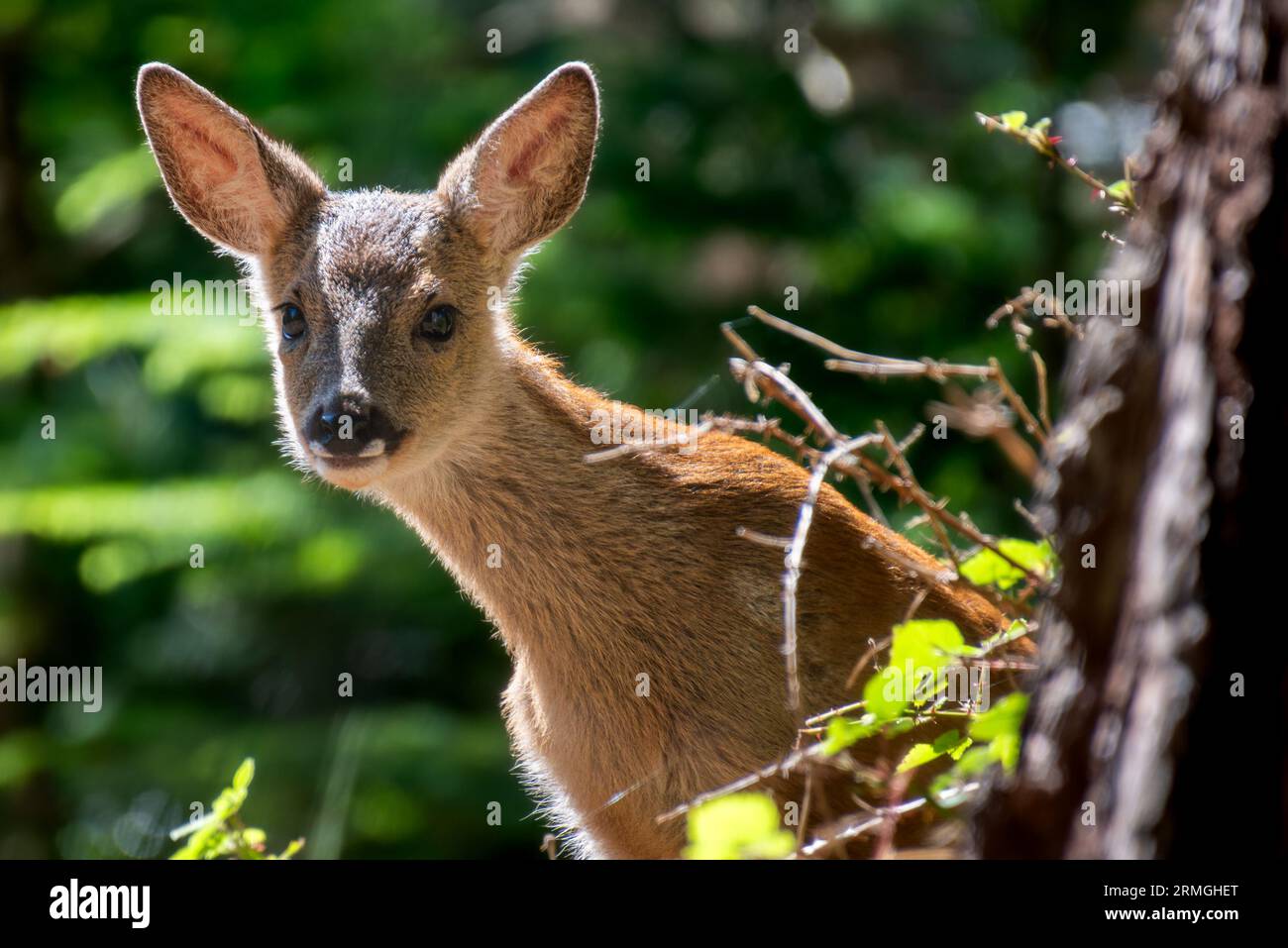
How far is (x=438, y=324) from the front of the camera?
207 inches

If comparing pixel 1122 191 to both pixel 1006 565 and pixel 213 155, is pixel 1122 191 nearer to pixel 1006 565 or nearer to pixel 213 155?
pixel 1006 565

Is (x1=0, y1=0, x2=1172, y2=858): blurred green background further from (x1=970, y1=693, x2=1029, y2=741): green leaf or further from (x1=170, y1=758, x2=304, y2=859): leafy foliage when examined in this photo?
(x1=970, y1=693, x2=1029, y2=741): green leaf

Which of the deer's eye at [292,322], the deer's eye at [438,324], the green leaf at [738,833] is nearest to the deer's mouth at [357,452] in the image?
the deer's eye at [438,324]

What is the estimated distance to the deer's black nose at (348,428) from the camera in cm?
482

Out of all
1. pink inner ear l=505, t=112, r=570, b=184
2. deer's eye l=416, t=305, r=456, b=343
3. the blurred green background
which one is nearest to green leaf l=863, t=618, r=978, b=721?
deer's eye l=416, t=305, r=456, b=343

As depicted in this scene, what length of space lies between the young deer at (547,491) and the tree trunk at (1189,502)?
201cm

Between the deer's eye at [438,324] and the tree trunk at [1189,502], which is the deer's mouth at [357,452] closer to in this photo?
the deer's eye at [438,324]

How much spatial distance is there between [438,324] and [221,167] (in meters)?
1.17

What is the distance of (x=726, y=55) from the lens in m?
11.8

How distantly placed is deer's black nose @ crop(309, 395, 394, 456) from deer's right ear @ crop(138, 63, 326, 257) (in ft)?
3.80

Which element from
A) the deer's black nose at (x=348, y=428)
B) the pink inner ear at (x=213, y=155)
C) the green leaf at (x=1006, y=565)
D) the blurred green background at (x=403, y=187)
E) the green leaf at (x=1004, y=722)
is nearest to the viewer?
the green leaf at (x=1004, y=722)
